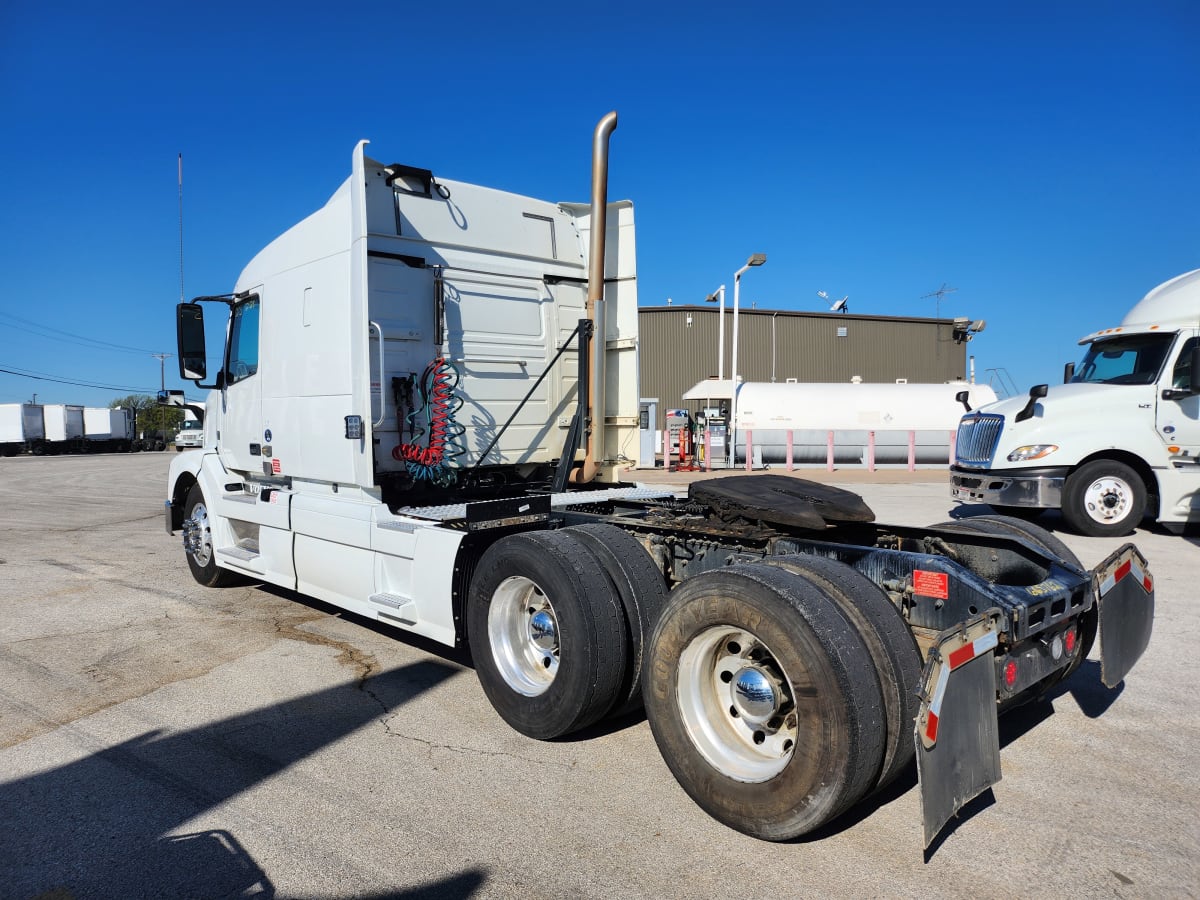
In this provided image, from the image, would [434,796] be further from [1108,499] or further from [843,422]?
[843,422]

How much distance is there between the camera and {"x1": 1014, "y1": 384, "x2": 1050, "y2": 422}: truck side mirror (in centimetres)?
1047

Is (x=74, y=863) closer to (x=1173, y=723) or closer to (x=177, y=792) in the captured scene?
(x=177, y=792)

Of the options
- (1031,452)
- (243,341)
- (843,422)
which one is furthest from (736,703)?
(843,422)

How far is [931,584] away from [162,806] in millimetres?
3425

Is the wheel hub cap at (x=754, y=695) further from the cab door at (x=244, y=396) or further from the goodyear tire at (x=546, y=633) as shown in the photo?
the cab door at (x=244, y=396)

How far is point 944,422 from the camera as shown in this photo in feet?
76.5

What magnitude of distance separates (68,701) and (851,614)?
15.0ft

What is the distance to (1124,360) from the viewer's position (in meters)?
10.5

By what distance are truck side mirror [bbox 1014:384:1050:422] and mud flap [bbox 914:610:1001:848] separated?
28.3 ft

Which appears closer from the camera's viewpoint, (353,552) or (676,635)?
(676,635)

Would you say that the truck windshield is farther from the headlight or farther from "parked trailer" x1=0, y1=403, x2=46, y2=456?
"parked trailer" x1=0, y1=403, x2=46, y2=456

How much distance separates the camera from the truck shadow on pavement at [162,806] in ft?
9.37

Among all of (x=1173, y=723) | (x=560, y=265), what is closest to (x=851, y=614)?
(x=1173, y=723)

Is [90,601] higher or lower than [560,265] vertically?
lower
